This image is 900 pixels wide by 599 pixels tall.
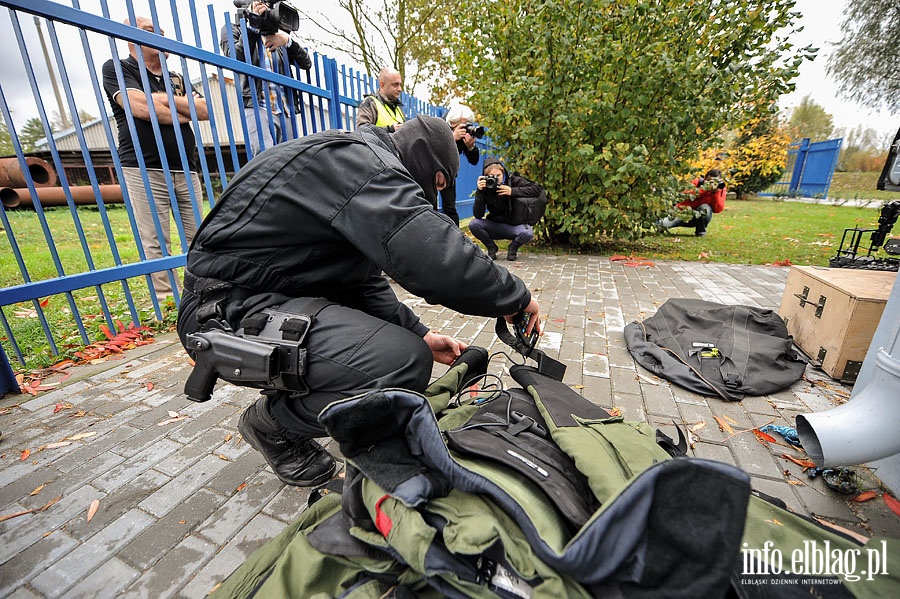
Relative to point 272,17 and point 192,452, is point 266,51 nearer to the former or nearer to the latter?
point 272,17

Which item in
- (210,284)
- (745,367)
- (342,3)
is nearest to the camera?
(210,284)

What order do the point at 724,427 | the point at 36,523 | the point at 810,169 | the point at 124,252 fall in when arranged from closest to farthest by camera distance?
the point at 36,523
the point at 724,427
the point at 124,252
the point at 810,169

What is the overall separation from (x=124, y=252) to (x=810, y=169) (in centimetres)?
2949

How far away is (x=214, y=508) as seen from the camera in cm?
155

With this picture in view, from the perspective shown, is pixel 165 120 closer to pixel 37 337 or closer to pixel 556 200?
pixel 37 337

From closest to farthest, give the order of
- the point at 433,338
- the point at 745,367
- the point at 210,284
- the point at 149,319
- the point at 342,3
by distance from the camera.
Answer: the point at 210,284 < the point at 433,338 < the point at 745,367 < the point at 149,319 < the point at 342,3

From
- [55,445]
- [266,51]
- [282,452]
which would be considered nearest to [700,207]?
[266,51]

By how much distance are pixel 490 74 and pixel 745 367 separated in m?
5.46

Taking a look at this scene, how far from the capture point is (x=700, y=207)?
727 cm

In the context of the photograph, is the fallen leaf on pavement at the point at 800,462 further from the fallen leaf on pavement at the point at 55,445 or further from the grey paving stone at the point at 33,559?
the fallen leaf on pavement at the point at 55,445

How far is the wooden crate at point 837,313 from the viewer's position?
2.31 meters

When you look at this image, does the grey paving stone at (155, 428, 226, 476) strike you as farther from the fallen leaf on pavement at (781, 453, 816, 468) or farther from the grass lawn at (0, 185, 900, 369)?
the fallen leaf on pavement at (781, 453, 816, 468)

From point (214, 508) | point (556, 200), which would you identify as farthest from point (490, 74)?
point (214, 508)

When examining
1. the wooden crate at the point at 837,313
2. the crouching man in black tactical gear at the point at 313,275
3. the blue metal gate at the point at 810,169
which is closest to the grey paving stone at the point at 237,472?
the crouching man in black tactical gear at the point at 313,275
